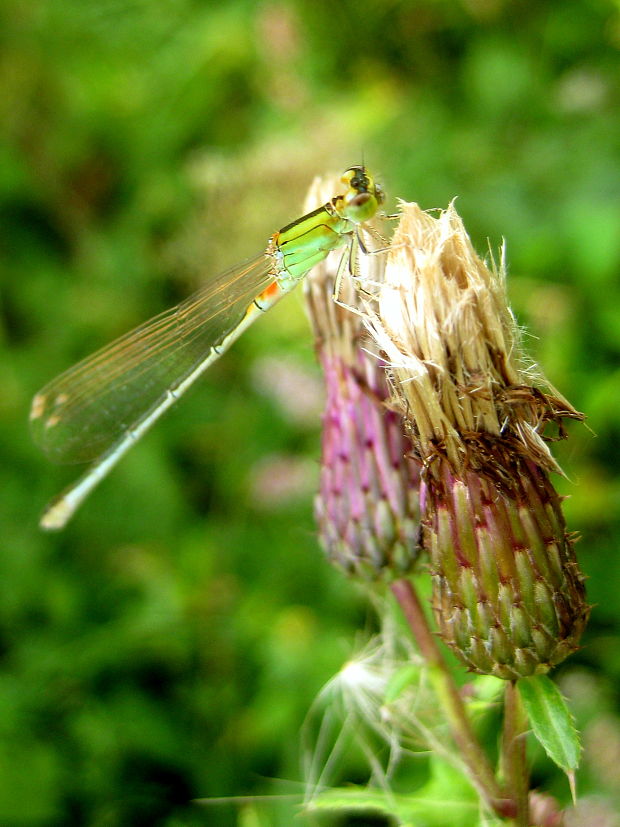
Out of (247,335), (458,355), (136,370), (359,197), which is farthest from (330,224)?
(247,335)

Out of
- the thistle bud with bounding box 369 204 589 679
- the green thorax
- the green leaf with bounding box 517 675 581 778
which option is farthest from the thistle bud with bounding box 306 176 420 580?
the green leaf with bounding box 517 675 581 778

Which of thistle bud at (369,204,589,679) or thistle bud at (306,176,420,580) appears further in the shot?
thistle bud at (306,176,420,580)

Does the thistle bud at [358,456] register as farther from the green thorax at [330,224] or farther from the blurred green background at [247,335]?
the blurred green background at [247,335]

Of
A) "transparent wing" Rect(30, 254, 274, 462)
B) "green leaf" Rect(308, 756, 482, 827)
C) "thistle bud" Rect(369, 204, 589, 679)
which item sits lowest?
"green leaf" Rect(308, 756, 482, 827)

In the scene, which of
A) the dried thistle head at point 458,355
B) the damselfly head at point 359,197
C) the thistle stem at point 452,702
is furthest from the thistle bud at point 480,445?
the damselfly head at point 359,197

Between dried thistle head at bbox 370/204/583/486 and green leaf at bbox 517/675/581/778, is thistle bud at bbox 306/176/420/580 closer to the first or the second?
dried thistle head at bbox 370/204/583/486

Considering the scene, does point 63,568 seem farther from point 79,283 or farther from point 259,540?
point 79,283
